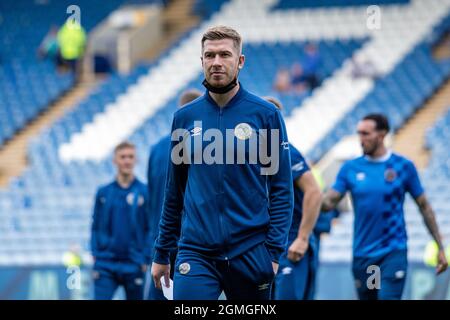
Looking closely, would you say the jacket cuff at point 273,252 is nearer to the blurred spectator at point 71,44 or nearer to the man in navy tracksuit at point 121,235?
the man in navy tracksuit at point 121,235

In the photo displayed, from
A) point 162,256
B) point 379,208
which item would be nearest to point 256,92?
point 379,208

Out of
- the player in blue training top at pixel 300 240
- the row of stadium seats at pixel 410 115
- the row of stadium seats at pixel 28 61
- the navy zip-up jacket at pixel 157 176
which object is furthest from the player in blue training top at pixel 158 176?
the row of stadium seats at pixel 28 61

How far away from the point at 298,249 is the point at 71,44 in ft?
62.8

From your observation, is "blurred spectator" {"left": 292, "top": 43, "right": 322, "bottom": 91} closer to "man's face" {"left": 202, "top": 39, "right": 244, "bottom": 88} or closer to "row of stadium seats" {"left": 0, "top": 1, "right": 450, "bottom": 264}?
"row of stadium seats" {"left": 0, "top": 1, "right": 450, "bottom": 264}

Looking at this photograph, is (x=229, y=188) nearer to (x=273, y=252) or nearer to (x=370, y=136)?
(x=273, y=252)

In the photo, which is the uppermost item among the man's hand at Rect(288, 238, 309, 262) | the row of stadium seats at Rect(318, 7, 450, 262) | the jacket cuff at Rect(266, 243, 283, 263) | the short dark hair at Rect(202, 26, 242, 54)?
the row of stadium seats at Rect(318, 7, 450, 262)

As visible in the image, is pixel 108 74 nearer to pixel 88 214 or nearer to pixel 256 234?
pixel 88 214

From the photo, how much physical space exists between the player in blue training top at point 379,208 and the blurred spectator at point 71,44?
17.9 metres

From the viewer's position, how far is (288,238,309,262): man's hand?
28.0ft

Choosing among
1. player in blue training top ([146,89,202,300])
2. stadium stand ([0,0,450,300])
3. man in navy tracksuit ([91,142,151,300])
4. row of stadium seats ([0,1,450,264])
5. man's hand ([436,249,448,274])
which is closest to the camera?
man's hand ([436,249,448,274])

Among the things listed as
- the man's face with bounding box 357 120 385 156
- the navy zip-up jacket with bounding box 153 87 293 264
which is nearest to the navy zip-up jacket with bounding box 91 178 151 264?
the man's face with bounding box 357 120 385 156

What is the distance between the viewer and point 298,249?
335 inches

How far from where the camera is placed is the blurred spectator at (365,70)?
23688 mm
